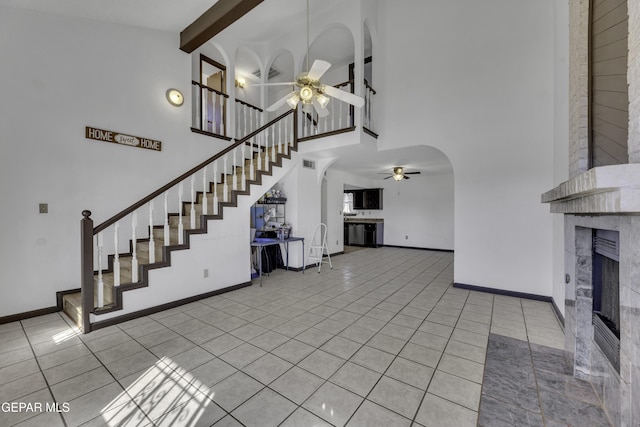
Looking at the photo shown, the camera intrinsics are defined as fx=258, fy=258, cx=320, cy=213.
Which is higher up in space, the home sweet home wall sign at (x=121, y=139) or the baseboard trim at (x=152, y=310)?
the home sweet home wall sign at (x=121, y=139)

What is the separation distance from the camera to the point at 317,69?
3070mm

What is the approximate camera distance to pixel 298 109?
5777 mm

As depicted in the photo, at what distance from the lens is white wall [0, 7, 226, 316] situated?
312 centimetres

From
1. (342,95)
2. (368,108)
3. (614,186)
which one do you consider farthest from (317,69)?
(614,186)

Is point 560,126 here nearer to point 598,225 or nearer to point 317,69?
point 598,225

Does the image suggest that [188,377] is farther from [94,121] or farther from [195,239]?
[94,121]

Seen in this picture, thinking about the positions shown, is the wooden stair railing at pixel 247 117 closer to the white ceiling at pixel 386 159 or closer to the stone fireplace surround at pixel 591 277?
the white ceiling at pixel 386 159

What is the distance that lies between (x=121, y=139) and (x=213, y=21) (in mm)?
2269

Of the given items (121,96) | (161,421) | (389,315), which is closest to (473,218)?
(389,315)

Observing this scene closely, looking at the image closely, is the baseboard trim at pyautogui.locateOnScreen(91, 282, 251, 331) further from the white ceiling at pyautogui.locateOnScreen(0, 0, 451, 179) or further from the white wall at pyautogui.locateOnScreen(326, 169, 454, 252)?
the white wall at pyautogui.locateOnScreen(326, 169, 454, 252)

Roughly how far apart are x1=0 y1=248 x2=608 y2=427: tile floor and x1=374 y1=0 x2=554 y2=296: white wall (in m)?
0.89

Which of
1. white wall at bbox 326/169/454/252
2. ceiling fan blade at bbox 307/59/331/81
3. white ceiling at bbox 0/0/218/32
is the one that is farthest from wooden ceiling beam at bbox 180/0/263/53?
white wall at bbox 326/169/454/252

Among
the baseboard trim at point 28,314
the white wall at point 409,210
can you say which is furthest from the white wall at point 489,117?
the baseboard trim at point 28,314

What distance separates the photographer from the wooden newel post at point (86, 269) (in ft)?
9.26
